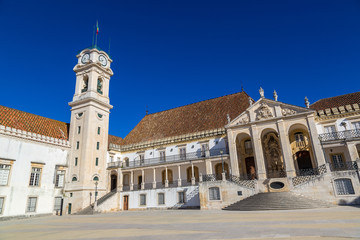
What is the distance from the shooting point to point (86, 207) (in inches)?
1038

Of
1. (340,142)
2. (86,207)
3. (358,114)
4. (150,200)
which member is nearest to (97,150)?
(86,207)

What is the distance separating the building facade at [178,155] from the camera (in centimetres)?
2155

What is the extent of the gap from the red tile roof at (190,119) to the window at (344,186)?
14149 millimetres

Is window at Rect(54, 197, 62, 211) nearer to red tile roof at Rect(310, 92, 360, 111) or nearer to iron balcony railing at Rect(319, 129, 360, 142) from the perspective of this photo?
iron balcony railing at Rect(319, 129, 360, 142)

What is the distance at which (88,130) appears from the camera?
29203 mm

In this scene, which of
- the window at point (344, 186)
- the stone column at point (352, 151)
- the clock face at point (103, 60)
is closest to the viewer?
the window at point (344, 186)

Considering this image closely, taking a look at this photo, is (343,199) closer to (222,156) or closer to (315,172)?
(315,172)

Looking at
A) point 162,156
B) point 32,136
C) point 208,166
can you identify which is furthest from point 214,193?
point 32,136

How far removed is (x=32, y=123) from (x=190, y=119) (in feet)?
68.9

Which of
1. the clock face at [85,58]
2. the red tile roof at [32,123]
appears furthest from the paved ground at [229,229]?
the clock face at [85,58]

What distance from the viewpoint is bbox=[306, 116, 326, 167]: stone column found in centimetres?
2089

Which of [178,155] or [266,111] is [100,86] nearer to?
[178,155]

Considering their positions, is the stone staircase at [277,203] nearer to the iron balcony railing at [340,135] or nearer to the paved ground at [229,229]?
the paved ground at [229,229]

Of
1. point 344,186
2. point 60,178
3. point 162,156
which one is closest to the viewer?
point 344,186
